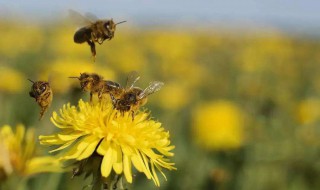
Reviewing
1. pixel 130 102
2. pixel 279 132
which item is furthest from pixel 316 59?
pixel 130 102

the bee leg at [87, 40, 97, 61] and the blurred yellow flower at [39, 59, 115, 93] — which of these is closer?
the bee leg at [87, 40, 97, 61]

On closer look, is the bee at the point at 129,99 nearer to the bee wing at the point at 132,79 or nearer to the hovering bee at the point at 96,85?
the hovering bee at the point at 96,85

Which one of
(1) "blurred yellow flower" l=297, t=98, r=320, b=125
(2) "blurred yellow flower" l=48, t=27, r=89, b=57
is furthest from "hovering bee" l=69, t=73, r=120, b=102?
(2) "blurred yellow flower" l=48, t=27, r=89, b=57

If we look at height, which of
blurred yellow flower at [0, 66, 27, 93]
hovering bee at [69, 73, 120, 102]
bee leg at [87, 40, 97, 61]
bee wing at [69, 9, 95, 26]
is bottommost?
blurred yellow flower at [0, 66, 27, 93]

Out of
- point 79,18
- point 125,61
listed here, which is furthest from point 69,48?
point 79,18

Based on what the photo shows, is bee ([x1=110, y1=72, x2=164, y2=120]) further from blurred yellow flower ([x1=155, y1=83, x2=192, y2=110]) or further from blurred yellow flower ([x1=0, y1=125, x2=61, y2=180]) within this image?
blurred yellow flower ([x1=155, y1=83, x2=192, y2=110])

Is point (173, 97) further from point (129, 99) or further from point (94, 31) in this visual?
point (129, 99)
